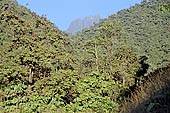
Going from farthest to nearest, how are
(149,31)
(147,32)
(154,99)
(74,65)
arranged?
1. (149,31)
2. (147,32)
3. (74,65)
4. (154,99)

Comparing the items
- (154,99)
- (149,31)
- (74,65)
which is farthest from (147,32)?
(154,99)

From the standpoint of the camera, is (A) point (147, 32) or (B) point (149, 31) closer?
(A) point (147, 32)

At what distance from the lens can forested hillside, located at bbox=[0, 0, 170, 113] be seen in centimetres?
677

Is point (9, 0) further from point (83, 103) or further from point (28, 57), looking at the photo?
point (83, 103)

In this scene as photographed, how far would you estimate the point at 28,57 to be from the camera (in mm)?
13766

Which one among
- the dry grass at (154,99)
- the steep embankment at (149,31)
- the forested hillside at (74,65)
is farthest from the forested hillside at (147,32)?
the dry grass at (154,99)

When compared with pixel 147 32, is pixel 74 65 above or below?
below

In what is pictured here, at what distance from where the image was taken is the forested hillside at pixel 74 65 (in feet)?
22.2

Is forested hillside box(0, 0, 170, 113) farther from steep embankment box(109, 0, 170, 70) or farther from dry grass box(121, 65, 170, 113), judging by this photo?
steep embankment box(109, 0, 170, 70)

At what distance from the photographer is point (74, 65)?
23969mm

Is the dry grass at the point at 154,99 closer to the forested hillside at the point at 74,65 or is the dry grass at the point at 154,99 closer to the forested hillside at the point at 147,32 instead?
the forested hillside at the point at 74,65

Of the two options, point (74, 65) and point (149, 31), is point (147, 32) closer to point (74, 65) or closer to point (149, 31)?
point (149, 31)

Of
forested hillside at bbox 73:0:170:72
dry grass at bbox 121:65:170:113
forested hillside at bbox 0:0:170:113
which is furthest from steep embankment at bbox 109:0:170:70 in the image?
dry grass at bbox 121:65:170:113

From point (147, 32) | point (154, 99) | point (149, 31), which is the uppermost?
point (149, 31)
